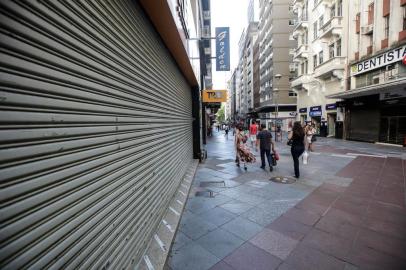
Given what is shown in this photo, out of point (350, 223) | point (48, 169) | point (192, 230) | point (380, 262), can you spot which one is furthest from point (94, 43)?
point (350, 223)

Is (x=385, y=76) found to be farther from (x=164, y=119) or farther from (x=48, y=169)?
(x=48, y=169)

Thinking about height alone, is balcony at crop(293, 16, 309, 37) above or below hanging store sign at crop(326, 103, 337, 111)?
above

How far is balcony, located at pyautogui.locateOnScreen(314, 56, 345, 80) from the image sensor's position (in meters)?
21.5

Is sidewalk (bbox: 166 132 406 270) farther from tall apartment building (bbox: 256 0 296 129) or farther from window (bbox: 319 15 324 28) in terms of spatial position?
tall apartment building (bbox: 256 0 296 129)

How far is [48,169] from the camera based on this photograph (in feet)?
4.48

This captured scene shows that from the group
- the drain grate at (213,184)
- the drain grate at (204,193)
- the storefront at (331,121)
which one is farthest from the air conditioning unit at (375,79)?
the drain grate at (204,193)

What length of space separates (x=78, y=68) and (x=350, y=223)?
5.06 metres

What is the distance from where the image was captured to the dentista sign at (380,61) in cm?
1528

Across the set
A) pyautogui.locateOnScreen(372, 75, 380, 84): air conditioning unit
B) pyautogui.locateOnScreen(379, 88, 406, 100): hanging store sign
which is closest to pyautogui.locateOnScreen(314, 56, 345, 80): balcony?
pyautogui.locateOnScreen(372, 75, 380, 84): air conditioning unit

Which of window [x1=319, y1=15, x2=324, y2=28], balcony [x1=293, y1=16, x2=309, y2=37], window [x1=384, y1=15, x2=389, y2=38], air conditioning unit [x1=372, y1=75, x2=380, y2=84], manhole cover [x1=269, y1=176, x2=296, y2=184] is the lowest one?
manhole cover [x1=269, y1=176, x2=296, y2=184]

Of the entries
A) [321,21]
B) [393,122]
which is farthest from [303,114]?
[393,122]

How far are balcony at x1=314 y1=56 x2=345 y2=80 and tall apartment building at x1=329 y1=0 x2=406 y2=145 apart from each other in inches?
36.3

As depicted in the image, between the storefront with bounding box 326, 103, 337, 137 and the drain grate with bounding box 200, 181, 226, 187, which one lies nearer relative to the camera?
the drain grate with bounding box 200, 181, 226, 187

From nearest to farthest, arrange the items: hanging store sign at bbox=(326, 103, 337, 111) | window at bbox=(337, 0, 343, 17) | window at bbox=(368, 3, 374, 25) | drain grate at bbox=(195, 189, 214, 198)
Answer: drain grate at bbox=(195, 189, 214, 198) → window at bbox=(368, 3, 374, 25) → window at bbox=(337, 0, 343, 17) → hanging store sign at bbox=(326, 103, 337, 111)
